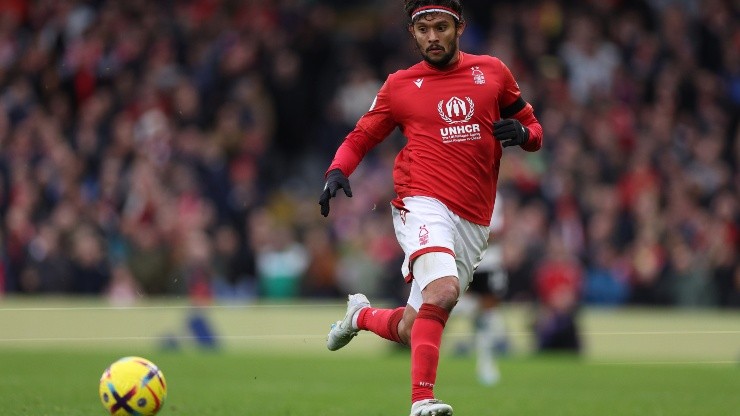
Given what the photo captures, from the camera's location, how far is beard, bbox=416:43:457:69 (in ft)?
29.2

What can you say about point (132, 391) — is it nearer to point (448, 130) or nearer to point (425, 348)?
point (425, 348)

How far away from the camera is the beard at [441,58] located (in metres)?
8.91

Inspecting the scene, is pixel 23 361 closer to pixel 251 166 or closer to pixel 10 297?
pixel 10 297

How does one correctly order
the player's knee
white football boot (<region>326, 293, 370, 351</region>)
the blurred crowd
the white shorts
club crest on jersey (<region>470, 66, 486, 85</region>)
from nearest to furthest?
the player's knee < the white shorts < club crest on jersey (<region>470, 66, 486, 85</region>) < white football boot (<region>326, 293, 370, 351</region>) < the blurred crowd

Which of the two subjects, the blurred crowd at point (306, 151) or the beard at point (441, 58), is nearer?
the beard at point (441, 58)

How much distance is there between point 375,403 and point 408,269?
300 centimetres

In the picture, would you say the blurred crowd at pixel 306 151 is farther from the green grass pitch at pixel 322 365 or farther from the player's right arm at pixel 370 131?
the player's right arm at pixel 370 131

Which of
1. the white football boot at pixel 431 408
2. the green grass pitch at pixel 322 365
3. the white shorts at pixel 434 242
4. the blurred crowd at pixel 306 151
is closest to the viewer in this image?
the white football boot at pixel 431 408

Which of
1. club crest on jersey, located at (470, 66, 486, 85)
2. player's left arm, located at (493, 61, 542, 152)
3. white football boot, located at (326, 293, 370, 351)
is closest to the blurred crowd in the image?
white football boot, located at (326, 293, 370, 351)

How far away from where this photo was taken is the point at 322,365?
17.3 metres

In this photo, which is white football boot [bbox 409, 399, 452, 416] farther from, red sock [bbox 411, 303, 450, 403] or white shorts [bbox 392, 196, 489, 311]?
white shorts [bbox 392, 196, 489, 311]

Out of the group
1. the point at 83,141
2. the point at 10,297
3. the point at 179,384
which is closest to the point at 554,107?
the point at 83,141

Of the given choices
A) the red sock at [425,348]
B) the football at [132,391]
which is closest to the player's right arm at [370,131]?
the red sock at [425,348]

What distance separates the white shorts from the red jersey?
0.22 ft
